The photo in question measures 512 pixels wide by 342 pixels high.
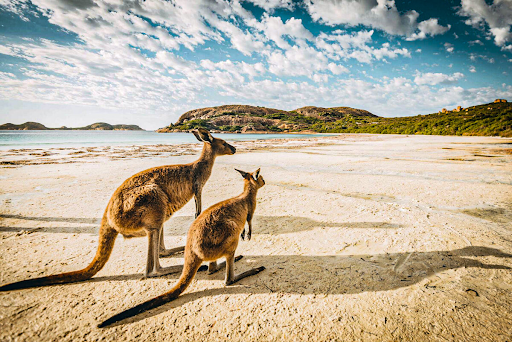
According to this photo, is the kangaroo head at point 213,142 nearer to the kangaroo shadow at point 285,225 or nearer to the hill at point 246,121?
the kangaroo shadow at point 285,225

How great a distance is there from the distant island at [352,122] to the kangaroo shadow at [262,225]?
12.4 metres

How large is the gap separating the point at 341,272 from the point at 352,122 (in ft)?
352

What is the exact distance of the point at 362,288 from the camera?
2.48 metres

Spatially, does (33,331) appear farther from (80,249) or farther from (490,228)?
(490,228)

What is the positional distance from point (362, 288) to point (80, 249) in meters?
4.27

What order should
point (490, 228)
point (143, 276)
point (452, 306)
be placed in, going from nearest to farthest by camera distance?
point (452, 306), point (143, 276), point (490, 228)

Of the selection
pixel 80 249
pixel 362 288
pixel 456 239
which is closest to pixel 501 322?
pixel 362 288

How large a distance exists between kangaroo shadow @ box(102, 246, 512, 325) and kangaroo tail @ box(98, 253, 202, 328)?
0.74 ft

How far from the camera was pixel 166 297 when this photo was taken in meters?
2.08

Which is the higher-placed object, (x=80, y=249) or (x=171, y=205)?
(x=171, y=205)

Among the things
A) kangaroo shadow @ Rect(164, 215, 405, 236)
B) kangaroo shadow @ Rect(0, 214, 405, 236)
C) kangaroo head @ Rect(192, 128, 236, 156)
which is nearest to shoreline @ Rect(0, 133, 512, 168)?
kangaroo shadow @ Rect(0, 214, 405, 236)

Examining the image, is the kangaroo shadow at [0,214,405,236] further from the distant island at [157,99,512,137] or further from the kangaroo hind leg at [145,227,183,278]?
the distant island at [157,99,512,137]

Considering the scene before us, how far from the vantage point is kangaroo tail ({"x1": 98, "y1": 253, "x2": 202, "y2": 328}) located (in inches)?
74.6

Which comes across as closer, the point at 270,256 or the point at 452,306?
the point at 452,306
